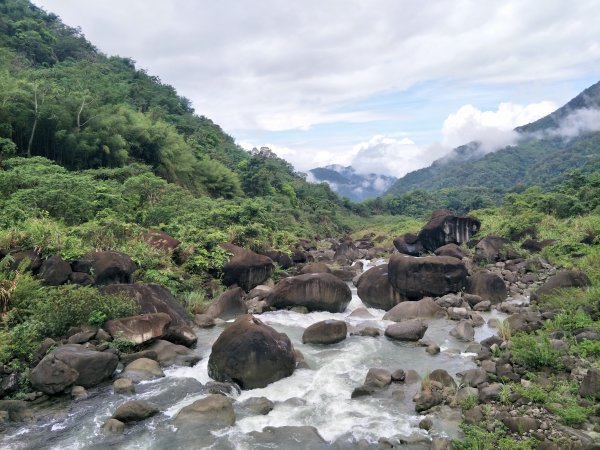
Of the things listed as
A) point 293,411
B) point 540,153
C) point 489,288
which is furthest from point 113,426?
point 540,153

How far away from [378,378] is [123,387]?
5489 mm

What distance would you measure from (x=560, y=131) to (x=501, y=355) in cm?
12841

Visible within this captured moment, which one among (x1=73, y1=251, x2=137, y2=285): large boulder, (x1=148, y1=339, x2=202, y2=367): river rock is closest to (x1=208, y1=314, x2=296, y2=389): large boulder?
(x1=148, y1=339, x2=202, y2=367): river rock

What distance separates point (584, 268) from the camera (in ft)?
55.4

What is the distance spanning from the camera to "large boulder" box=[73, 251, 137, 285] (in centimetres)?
1336

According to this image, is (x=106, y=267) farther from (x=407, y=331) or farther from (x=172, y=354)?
(x=407, y=331)

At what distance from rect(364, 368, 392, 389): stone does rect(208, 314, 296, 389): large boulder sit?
1.80 meters

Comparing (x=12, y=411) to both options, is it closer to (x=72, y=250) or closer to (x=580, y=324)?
(x=72, y=250)

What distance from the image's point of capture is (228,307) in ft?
51.6

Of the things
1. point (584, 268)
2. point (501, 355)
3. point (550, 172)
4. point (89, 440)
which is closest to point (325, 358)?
point (501, 355)

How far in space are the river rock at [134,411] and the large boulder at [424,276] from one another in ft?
36.3

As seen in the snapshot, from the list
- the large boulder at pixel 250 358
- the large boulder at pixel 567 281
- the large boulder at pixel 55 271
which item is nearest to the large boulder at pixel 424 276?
the large boulder at pixel 567 281

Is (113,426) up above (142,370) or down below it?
below

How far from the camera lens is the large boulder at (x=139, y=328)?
11.2 m
